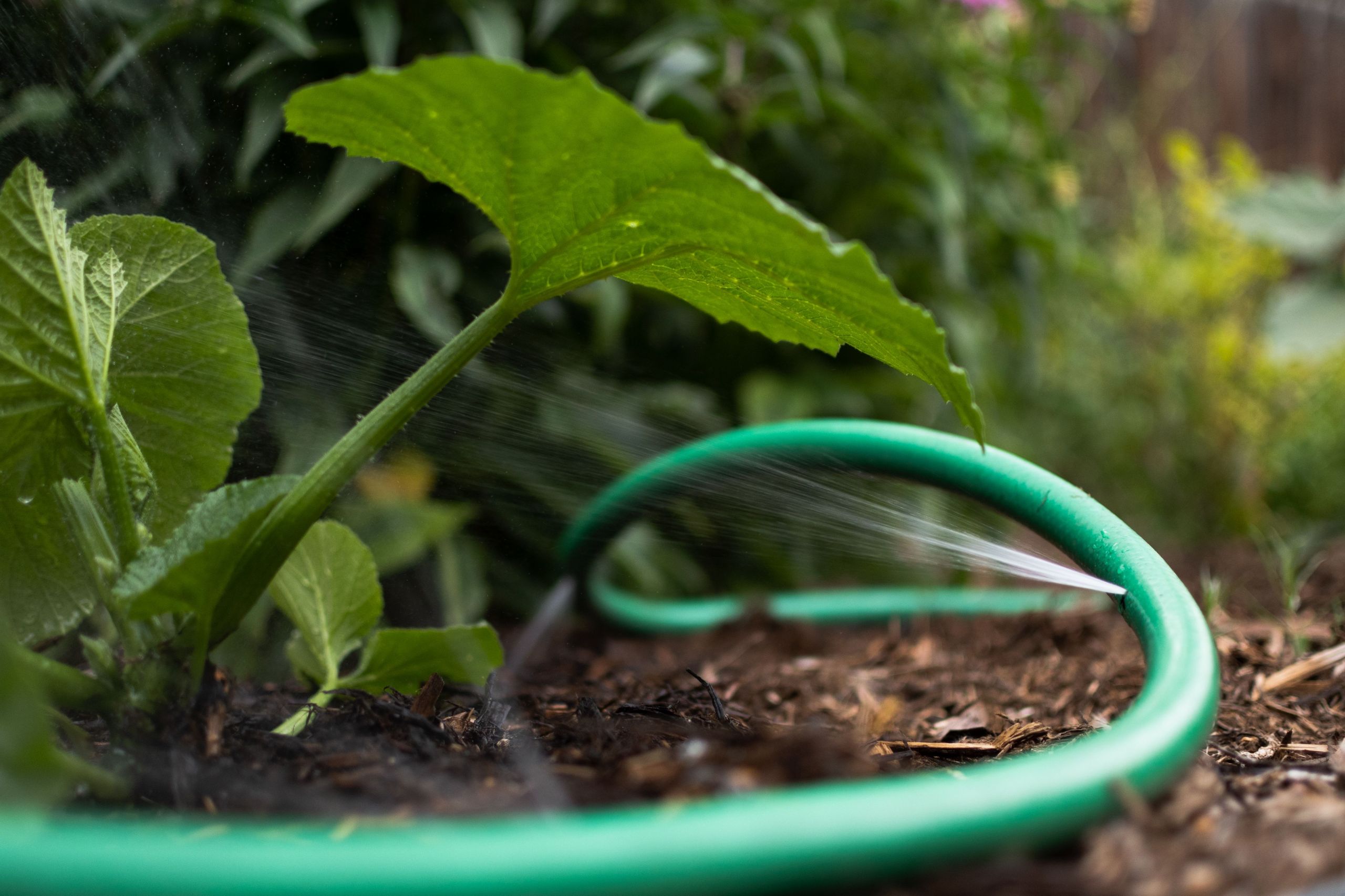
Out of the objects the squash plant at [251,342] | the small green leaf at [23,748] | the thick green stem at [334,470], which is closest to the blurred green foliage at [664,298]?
the squash plant at [251,342]

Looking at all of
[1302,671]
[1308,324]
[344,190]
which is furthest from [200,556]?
[1308,324]

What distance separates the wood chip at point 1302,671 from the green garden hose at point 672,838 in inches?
19.9

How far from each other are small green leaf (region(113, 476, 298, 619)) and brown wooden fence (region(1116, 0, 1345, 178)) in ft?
12.8

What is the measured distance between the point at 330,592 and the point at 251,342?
211mm

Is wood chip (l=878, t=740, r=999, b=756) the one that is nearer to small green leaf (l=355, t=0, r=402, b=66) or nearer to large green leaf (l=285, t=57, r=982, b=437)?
large green leaf (l=285, t=57, r=982, b=437)

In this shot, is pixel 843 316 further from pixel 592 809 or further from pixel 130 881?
pixel 130 881

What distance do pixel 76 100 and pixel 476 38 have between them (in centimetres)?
77

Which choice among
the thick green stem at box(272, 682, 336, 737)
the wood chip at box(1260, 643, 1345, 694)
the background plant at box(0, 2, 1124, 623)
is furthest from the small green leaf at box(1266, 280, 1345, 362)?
the thick green stem at box(272, 682, 336, 737)

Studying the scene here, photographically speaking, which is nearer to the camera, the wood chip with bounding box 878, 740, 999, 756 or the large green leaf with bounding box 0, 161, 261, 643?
the large green leaf with bounding box 0, 161, 261, 643

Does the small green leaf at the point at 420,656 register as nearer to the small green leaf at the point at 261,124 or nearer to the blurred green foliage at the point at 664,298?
the blurred green foliage at the point at 664,298

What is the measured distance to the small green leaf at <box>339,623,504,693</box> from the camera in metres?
0.71

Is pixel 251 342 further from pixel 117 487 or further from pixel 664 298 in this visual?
pixel 664 298

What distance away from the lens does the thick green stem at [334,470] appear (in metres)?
0.59

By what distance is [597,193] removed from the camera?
0.59 meters
